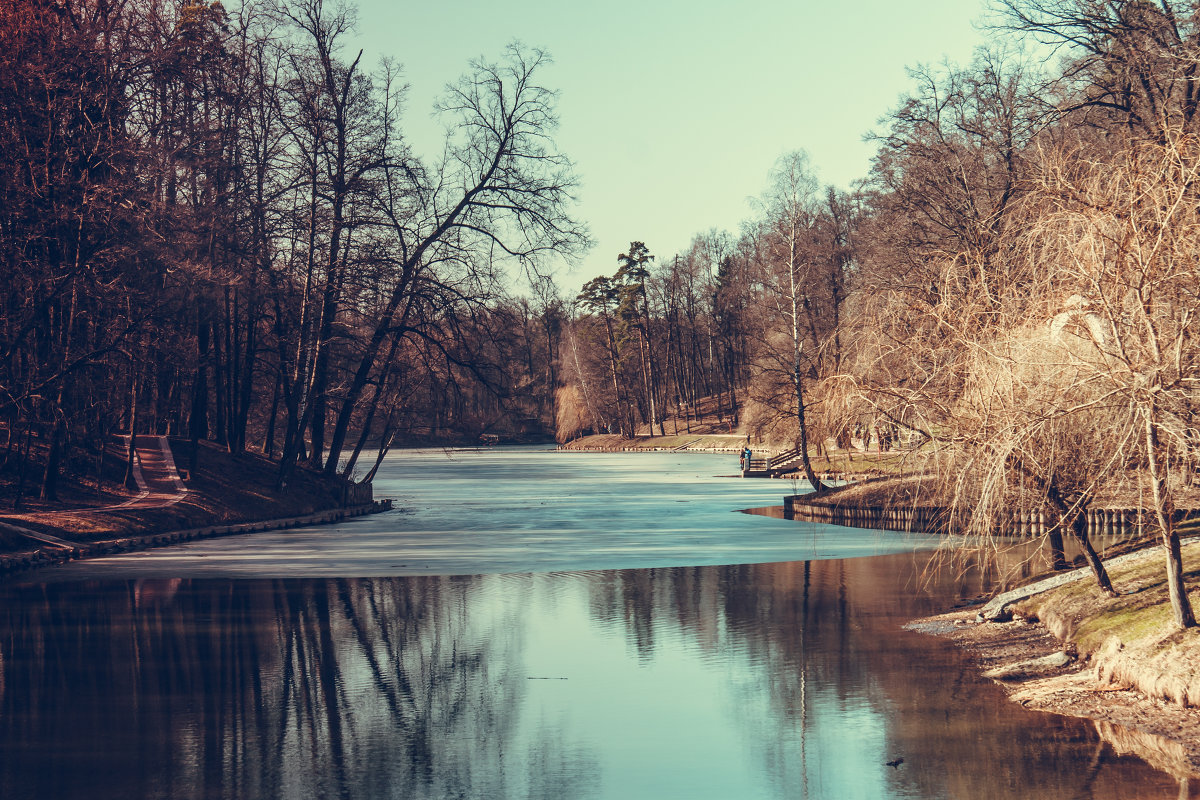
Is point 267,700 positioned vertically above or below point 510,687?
above

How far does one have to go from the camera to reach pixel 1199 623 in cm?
955

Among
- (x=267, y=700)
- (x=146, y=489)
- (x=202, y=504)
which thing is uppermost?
(x=146, y=489)

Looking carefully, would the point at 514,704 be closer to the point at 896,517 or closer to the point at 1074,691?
the point at 1074,691

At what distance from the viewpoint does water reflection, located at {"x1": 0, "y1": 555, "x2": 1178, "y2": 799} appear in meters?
7.79

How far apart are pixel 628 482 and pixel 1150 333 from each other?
40057mm

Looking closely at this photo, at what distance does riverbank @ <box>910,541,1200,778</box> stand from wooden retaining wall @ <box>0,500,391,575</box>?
51.1 feet

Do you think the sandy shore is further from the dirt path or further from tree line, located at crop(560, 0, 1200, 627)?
the dirt path

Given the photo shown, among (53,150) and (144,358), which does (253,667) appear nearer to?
(144,358)

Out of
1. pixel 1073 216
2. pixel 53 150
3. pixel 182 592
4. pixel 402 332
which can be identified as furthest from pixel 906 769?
pixel 402 332

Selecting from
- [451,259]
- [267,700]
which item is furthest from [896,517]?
[267,700]

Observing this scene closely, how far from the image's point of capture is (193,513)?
26469 mm

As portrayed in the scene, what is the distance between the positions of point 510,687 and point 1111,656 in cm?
565

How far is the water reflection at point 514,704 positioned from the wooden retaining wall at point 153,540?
366cm

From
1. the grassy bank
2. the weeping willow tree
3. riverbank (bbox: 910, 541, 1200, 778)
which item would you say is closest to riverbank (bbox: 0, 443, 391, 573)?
riverbank (bbox: 910, 541, 1200, 778)
